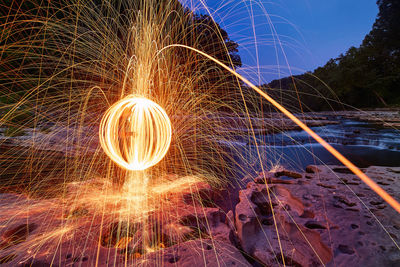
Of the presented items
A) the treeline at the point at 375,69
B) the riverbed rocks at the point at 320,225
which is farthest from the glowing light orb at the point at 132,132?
the treeline at the point at 375,69

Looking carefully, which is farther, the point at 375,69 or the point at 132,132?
the point at 375,69

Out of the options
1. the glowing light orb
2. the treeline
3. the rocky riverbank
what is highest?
the treeline

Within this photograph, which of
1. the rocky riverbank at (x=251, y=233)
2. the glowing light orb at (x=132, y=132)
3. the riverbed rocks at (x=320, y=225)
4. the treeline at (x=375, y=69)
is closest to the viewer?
the rocky riverbank at (x=251, y=233)

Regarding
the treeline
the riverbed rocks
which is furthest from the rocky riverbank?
the treeline

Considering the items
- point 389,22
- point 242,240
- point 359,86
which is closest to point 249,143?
Result: point 242,240

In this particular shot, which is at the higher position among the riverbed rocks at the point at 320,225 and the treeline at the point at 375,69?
the treeline at the point at 375,69

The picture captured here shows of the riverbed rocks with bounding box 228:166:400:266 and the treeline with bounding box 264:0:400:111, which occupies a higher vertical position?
the treeline with bounding box 264:0:400:111

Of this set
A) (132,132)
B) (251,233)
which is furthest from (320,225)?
(132,132)

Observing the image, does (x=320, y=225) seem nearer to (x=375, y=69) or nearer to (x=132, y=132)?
(x=132, y=132)

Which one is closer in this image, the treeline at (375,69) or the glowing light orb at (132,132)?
the glowing light orb at (132,132)

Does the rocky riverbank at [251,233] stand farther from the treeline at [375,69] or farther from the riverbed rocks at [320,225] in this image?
the treeline at [375,69]

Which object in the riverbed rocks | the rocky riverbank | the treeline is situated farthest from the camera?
the treeline

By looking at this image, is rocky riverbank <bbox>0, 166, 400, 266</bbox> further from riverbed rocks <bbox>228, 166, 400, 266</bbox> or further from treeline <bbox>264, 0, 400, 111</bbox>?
treeline <bbox>264, 0, 400, 111</bbox>

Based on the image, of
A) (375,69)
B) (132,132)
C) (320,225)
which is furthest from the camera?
(375,69)
